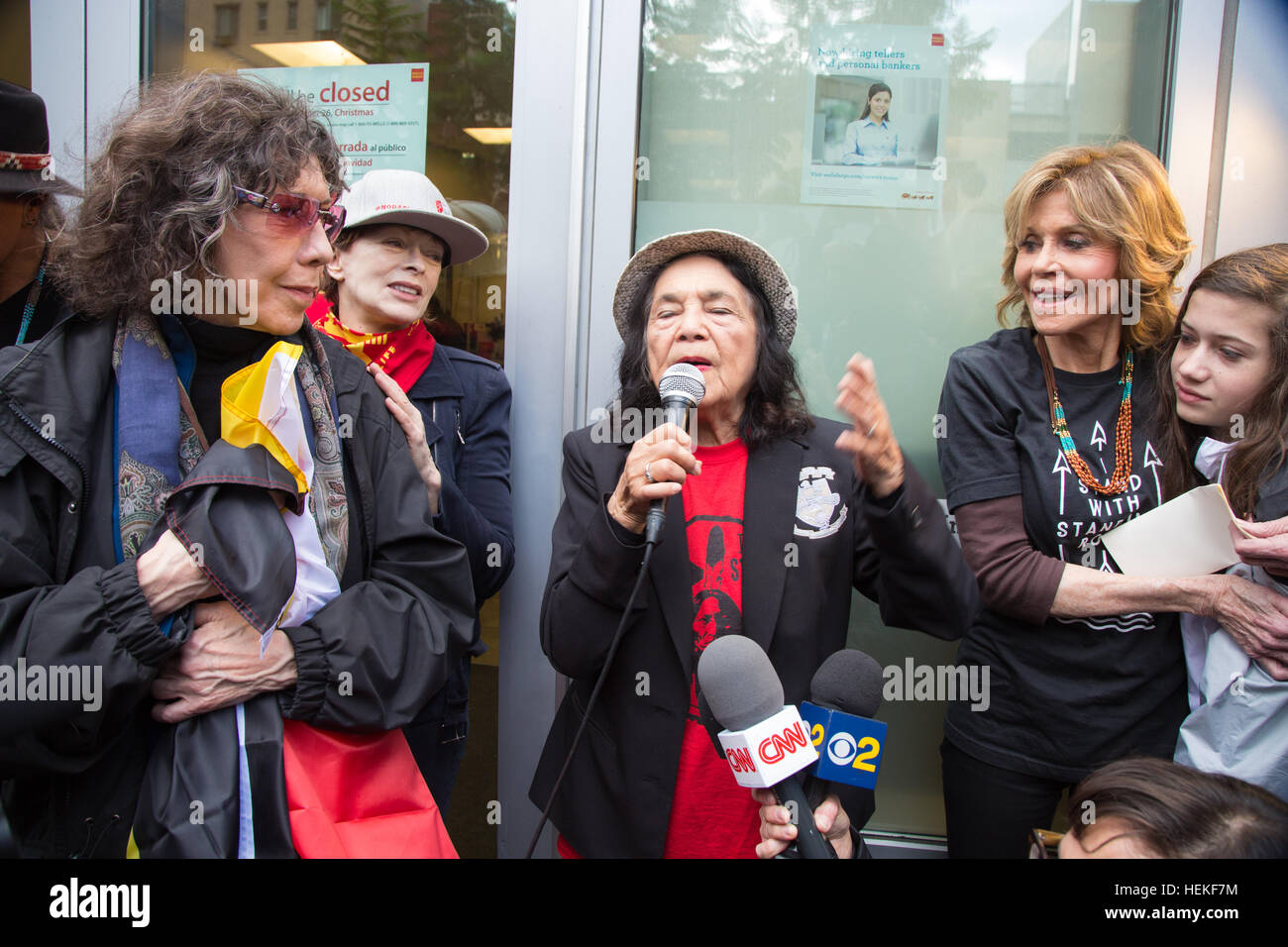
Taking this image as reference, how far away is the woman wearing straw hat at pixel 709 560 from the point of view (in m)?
1.60

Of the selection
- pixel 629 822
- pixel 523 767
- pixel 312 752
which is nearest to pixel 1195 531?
pixel 629 822

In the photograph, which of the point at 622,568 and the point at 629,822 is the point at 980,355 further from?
the point at 629,822

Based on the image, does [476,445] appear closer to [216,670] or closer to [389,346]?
[389,346]

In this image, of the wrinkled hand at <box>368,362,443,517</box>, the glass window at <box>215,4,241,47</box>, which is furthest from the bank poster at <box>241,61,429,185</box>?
the wrinkled hand at <box>368,362,443,517</box>

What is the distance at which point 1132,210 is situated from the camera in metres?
2.03

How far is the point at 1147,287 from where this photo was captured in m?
2.06

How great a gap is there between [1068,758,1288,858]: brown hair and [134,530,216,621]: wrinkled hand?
158 centimetres

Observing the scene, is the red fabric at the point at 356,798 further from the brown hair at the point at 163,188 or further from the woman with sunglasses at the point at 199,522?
the brown hair at the point at 163,188

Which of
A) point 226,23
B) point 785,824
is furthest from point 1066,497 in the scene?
point 226,23

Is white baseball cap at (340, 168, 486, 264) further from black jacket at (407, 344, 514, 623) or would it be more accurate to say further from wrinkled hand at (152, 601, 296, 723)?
wrinkled hand at (152, 601, 296, 723)

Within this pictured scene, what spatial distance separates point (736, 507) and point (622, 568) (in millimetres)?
377

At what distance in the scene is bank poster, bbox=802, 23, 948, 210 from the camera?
2.71 m

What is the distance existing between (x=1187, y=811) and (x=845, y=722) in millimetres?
Answer: 545

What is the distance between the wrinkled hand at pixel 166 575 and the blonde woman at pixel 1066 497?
1.73m
